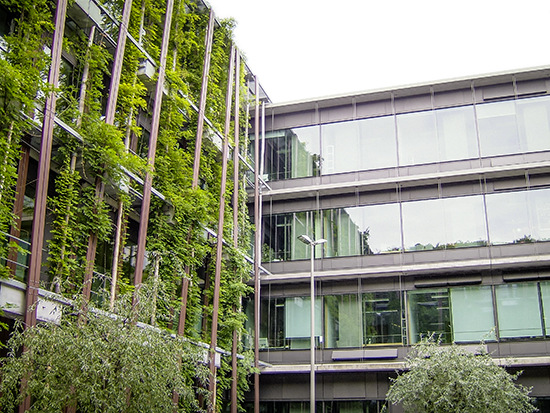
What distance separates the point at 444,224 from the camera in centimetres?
3234

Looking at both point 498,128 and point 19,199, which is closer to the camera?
point 19,199

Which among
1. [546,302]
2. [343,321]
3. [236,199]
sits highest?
[236,199]

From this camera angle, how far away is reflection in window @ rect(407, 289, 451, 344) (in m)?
31.0

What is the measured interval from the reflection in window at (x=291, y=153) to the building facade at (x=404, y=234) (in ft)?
0.22

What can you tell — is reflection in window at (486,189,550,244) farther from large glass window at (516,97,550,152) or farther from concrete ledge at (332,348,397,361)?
concrete ledge at (332,348,397,361)

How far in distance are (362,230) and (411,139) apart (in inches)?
222

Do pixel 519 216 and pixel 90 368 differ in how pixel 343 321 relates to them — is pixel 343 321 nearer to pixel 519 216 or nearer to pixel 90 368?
pixel 519 216

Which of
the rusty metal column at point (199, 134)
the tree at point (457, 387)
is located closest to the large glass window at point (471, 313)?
the tree at point (457, 387)

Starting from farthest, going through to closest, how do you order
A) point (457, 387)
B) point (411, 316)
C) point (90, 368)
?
point (411, 316), point (457, 387), point (90, 368)

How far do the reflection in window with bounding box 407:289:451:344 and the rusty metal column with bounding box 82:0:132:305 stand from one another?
17675 millimetres

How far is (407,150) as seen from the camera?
34.2 metres

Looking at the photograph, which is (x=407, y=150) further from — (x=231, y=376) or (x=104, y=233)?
(x=104, y=233)

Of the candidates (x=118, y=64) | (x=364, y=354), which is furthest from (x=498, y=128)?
(x=118, y=64)

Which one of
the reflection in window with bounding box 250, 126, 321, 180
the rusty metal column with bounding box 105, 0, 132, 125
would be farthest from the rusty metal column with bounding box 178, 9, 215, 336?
the reflection in window with bounding box 250, 126, 321, 180
